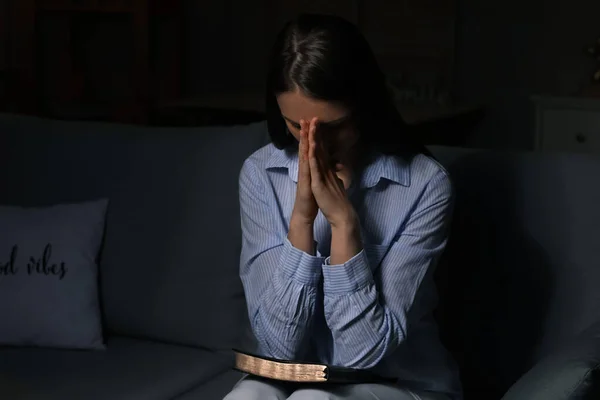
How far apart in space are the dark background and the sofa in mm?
1385

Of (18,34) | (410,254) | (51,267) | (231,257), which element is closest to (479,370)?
(410,254)

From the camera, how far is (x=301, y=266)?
1396 mm

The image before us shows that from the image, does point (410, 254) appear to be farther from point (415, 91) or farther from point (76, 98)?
point (76, 98)

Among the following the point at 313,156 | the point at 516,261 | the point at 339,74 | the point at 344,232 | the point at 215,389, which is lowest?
the point at 215,389

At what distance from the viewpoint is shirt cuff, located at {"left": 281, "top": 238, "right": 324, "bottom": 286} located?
1.39 metres

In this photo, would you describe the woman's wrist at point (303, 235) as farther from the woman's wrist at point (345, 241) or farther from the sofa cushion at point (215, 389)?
the sofa cushion at point (215, 389)

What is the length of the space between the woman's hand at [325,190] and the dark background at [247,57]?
1.88 meters

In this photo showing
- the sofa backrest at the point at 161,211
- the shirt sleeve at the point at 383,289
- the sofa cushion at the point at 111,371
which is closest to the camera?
the shirt sleeve at the point at 383,289

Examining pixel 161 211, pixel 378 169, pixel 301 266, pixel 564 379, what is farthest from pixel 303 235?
pixel 161 211

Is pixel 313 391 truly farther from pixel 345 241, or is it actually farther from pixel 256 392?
pixel 345 241

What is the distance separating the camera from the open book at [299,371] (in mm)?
1312

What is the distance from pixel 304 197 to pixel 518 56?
2409 millimetres

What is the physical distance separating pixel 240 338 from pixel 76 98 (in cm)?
216

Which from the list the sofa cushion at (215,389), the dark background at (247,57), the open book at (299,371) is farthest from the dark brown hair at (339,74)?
the dark background at (247,57)
